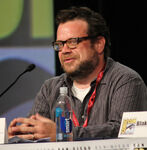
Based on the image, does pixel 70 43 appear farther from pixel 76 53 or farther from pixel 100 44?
pixel 100 44

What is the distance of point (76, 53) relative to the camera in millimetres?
2756

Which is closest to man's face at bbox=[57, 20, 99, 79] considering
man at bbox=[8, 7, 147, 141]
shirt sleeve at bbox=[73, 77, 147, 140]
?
man at bbox=[8, 7, 147, 141]

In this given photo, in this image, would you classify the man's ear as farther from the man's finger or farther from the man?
the man's finger

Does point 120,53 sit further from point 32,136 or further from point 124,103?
point 32,136

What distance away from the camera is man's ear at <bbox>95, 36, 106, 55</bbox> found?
2.94m

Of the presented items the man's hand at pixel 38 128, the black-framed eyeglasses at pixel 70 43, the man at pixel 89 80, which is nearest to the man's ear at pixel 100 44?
the man at pixel 89 80

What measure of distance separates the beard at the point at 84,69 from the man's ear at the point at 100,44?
0.11m

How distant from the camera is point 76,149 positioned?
4.21 feet

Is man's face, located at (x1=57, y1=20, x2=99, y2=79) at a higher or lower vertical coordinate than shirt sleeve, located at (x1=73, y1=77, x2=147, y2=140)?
higher

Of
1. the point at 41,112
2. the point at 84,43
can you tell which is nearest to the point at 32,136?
the point at 41,112

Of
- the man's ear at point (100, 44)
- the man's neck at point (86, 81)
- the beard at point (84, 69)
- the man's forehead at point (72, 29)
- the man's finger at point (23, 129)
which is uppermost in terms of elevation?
the man's forehead at point (72, 29)

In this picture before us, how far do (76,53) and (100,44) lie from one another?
1.00 feet

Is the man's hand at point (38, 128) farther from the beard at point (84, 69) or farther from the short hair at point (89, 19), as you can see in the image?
the short hair at point (89, 19)

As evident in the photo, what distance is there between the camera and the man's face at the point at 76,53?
107 inches
